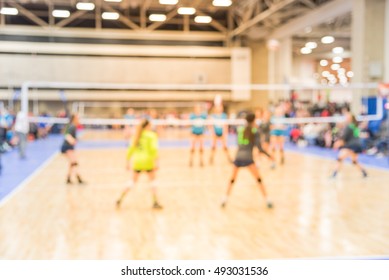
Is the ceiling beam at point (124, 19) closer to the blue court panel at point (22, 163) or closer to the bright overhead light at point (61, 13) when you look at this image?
the bright overhead light at point (61, 13)

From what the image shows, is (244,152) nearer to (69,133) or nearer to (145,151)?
(145,151)

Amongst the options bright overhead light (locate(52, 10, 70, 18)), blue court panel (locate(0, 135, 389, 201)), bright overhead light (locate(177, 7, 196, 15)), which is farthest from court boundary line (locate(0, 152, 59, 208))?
bright overhead light (locate(177, 7, 196, 15))

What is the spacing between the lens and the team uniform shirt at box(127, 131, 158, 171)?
5.93m

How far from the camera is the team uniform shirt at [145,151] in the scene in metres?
5.93

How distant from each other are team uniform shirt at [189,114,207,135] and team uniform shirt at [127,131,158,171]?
437 cm

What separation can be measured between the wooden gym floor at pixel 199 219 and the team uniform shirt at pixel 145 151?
63 centimetres

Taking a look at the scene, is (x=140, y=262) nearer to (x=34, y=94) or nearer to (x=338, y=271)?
(x=338, y=271)

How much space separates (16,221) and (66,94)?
1.54 metres

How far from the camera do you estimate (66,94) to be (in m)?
5.27

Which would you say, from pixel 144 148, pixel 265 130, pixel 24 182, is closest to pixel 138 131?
pixel 144 148

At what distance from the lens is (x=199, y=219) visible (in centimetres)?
570

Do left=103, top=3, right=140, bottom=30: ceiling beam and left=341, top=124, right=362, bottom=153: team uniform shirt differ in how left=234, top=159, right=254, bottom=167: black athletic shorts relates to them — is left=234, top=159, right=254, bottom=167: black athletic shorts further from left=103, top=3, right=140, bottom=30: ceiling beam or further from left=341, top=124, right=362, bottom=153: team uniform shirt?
left=341, top=124, right=362, bottom=153: team uniform shirt

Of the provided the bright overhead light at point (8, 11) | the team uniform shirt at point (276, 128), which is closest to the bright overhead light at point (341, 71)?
the bright overhead light at point (8, 11)

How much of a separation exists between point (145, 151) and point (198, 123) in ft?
16.0
